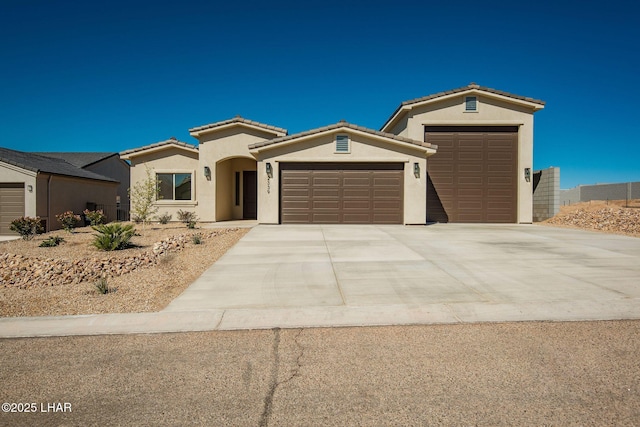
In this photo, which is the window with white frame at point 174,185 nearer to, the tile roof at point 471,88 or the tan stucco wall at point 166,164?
the tan stucco wall at point 166,164

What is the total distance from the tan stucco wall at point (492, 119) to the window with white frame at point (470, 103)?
15 cm

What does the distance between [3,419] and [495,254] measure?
8.57 metres

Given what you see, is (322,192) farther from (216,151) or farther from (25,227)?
(25,227)

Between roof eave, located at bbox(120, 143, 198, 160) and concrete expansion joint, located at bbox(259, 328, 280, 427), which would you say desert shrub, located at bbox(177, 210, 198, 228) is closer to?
roof eave, located at bbox(120, 143, 198, 160)

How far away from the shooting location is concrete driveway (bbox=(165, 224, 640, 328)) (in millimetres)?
4672

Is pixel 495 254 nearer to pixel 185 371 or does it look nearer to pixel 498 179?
pixel 185 371

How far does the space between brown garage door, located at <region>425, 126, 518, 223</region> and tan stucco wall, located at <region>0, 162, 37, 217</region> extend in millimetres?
17182

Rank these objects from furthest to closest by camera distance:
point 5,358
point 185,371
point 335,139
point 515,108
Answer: point 515,108 < point 335,139 < point 5,358 < point 185,371

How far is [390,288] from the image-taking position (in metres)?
5.70

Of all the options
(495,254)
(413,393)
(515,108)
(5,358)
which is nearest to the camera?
(413,393)

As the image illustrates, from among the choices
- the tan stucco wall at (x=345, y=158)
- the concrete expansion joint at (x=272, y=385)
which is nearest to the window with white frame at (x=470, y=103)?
the tan stucco wall at (x=345, y=158)

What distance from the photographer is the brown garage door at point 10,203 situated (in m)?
15.5

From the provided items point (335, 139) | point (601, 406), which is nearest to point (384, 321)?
point (601, 406)

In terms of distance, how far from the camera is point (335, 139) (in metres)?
15.1
